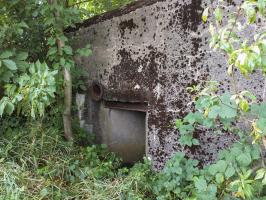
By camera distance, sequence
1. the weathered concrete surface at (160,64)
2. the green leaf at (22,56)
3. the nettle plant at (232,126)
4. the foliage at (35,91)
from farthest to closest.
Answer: the green leaf at (22,56) → the weathered concrete surface at (160,64) → the foliage at (35,91) → the nettle plant at (232,126)

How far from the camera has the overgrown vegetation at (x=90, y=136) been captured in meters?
2.14

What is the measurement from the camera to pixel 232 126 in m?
2.74

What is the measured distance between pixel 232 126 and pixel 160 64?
3.11ft

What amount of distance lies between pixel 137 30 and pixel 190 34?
74cm

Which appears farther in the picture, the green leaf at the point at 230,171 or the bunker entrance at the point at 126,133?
the bunker entrance at the point at 126,133

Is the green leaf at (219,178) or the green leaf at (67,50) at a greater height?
the green leaf at (67,50)

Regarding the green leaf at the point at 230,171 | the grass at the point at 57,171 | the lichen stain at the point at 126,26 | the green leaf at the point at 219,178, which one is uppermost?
the lichen stain at the point at 126,26

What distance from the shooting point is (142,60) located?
3516 millimetres

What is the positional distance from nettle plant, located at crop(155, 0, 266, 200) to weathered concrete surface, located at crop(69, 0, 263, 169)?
0.58 feet

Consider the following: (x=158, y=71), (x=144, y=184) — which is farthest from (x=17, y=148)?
(x=158, y=71)

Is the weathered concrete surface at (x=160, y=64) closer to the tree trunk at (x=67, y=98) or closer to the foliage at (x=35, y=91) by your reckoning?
the tree trunk at (x=67, y=98)

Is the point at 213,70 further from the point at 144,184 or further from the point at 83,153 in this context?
the point at 83,153

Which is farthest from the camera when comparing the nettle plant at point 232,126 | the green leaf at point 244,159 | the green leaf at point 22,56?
the green leaf at point 22,56

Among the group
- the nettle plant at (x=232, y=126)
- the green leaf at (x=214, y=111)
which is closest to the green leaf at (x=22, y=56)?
the nettle plant at (x=232, y=126)
